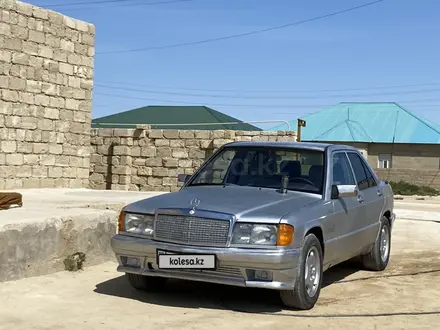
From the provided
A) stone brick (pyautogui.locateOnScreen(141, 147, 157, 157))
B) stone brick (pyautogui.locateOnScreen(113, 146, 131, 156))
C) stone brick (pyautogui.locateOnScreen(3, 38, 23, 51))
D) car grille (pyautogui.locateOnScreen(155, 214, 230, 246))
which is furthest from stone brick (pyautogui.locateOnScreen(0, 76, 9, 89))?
car grille (pyautogui.locateOnScreen(155, 214, 230, 246))

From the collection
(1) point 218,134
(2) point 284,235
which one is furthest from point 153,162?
(2) point 284,235

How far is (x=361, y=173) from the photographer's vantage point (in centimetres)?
798

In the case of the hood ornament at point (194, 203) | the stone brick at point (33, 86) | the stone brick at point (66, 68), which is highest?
the stone brick at point (66, 68)

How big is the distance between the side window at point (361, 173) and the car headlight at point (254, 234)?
97.0 inches

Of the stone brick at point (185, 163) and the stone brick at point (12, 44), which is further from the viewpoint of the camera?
the stone brick at point (185, 163)

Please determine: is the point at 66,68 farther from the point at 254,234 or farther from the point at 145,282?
the point at 254,234

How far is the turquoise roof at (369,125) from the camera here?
5381cm

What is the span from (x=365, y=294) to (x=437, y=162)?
47947 millimetres

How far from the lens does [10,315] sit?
5402 mm

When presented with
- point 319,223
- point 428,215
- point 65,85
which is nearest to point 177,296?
point 319,223

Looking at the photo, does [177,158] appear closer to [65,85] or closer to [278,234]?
[65,85]

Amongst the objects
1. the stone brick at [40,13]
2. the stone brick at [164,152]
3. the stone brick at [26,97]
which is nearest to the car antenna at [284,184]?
the stone brick at [26,97]

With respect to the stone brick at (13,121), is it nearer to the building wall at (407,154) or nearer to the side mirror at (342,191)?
the side mirror at (342,191)

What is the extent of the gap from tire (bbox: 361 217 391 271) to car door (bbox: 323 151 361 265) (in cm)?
90
